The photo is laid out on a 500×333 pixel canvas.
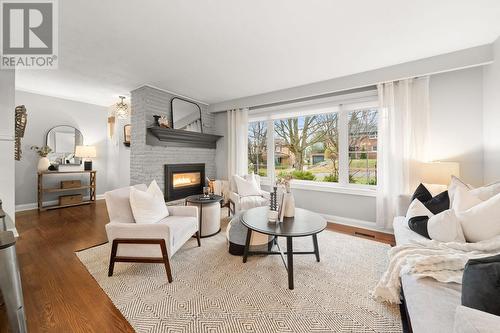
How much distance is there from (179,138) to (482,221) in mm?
4262

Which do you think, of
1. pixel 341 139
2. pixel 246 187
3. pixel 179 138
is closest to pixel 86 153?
pixel 179 138

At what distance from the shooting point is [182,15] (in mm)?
1894

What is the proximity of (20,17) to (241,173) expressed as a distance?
3.70 metres

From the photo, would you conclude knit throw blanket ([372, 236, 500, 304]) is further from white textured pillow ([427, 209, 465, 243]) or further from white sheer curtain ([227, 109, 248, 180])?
white sheer curtain ([227, 109, 248, 180])

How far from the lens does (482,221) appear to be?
1.51 m

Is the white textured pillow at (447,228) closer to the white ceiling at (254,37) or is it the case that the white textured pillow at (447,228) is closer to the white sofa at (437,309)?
the white sofa at (437,309)

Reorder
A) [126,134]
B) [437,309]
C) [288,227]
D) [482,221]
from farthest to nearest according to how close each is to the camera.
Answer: [126,134] → [288,227] → [482,221] → [437,309]

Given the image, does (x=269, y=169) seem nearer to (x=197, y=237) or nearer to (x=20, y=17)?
(x=197, y=237)

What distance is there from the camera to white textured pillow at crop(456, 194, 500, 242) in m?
1.47

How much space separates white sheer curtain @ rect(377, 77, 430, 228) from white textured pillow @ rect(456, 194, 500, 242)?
1.44 meters

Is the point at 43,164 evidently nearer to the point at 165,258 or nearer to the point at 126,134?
the point at 126,134

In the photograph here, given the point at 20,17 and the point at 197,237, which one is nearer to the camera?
the point at 20,17

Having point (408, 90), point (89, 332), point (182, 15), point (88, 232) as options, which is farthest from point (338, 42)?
point (88, 232)

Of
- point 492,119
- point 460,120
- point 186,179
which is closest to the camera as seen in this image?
point 492,119
